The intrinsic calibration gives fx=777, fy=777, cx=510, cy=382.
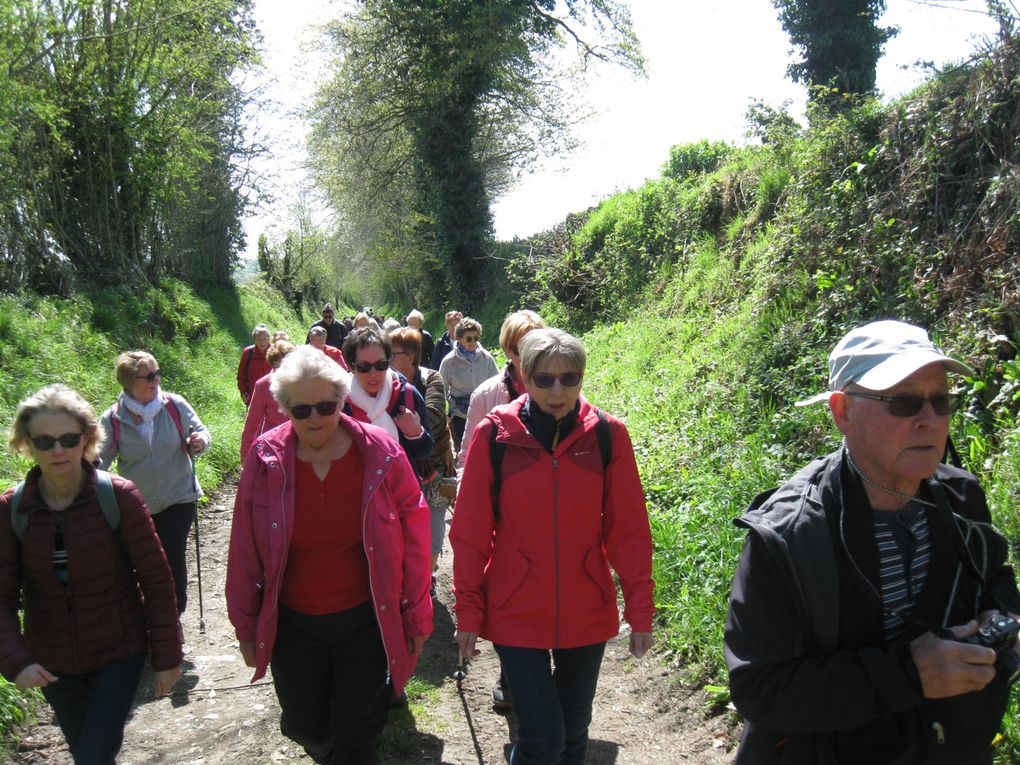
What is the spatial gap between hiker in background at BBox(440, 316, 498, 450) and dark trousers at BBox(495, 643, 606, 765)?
4.64 metres

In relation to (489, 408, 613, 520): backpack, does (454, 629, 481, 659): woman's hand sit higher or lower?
lower

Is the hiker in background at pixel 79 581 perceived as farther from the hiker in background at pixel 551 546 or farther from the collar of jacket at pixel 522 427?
the collar of jacket at pixel 522 427

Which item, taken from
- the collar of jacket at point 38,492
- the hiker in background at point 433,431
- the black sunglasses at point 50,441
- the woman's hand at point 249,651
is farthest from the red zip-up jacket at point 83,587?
the hiker in background at point 433,431

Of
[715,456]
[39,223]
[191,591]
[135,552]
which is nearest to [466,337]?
[715,456]

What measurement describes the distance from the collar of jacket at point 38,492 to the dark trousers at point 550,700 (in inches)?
71.6

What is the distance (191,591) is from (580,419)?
513 centimetres

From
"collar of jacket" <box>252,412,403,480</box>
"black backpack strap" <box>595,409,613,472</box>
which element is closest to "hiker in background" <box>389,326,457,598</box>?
"collar of jacket" <box>252,412,403,480</box>

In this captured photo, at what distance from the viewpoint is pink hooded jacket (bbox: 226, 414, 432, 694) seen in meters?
3.19

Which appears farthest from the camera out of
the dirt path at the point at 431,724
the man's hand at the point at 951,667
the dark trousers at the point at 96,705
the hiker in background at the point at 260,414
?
the hiker in background at the point at 260,414

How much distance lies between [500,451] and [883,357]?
1697mm

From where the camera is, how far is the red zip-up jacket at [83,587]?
10.3ft

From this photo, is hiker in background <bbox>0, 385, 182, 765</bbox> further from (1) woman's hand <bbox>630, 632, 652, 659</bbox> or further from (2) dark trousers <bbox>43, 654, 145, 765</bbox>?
(1) woman's hand <bbox>630, 632, 652, 659</bbox>

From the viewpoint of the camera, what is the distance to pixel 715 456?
6.87 metres

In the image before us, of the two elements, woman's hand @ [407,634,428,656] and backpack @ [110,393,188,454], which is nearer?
woman's hand @ [407,634,428,656]
